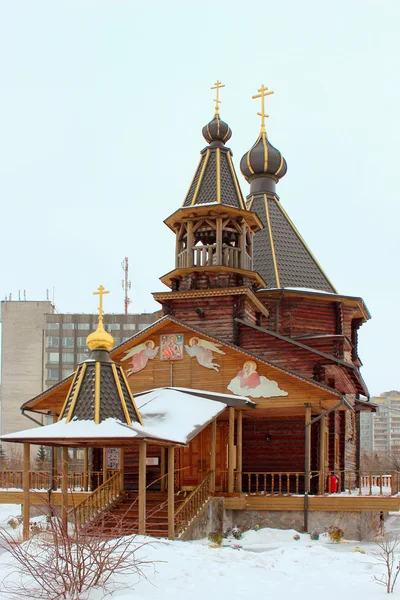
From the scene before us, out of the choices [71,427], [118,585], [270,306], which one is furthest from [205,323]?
[118,585]

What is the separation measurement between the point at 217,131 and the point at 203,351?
7.95 m

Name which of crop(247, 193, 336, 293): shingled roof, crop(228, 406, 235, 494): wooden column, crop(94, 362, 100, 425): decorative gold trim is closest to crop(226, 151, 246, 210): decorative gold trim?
crop(247, 193, 336, 293): shingled roof

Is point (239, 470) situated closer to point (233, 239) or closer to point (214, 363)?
point (214, 363)

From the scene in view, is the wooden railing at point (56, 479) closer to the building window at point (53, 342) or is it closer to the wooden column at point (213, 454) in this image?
the wooden column at point (213, 454)

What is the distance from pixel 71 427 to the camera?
15.1 meters

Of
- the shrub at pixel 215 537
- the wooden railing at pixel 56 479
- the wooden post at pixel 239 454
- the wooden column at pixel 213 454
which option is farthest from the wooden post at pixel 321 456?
the wooden railing at pixel 56 479

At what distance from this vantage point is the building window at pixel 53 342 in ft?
234

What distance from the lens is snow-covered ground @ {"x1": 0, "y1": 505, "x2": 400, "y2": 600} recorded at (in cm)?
1023

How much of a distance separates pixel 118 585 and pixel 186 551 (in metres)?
2.49

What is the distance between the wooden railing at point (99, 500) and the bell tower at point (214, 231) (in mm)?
6736

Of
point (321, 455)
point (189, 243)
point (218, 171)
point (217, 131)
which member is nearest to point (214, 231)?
point (189, 243)

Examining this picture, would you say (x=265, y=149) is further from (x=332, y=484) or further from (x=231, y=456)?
(x=231, y=456)

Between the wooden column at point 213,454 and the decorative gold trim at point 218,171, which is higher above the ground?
the decorative gold trim at point 218,171

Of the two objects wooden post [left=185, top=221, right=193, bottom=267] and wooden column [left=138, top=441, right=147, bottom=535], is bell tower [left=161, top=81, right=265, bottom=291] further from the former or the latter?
wooden column [left=138, top=441, right=147, bottom=535]
